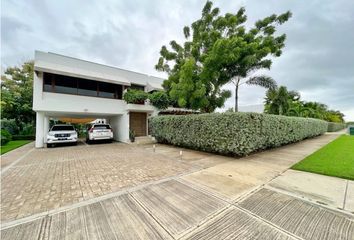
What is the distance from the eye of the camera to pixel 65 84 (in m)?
12.3

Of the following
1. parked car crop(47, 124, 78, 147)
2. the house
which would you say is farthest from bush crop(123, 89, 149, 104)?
parked car crop(47, 124, 78, 147)

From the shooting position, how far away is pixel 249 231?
95.8 inches

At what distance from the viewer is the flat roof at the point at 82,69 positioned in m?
11.0

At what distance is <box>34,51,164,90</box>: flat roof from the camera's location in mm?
11047

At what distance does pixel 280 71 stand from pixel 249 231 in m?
15.1

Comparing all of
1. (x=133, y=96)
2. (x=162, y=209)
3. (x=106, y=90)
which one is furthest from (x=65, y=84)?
(x=162, y=209)

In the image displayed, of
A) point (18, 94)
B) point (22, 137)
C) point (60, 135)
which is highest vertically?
point (18, 94)

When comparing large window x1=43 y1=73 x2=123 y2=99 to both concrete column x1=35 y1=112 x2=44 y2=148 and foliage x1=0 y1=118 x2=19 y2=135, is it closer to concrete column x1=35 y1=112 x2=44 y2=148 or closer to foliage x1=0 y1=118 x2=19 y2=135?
concrete column x1=35 y1=112 x2=44 y2=148

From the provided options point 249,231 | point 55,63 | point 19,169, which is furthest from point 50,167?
point 55,63

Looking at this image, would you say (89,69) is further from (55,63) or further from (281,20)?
(281,20)

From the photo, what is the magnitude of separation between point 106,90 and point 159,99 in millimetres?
5032

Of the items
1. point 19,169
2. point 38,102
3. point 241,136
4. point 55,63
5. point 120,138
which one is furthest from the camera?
point 120,138

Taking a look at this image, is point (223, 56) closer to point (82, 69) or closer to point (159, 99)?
point (159, 99)

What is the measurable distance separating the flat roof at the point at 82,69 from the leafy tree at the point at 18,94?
8.00 meters
